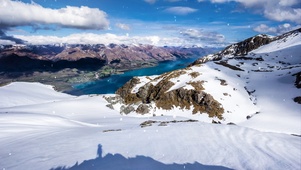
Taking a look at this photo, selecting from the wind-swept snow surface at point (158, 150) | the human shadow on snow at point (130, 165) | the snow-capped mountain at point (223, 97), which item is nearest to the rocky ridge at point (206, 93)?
the snow-capped mountain at point (223, 97)

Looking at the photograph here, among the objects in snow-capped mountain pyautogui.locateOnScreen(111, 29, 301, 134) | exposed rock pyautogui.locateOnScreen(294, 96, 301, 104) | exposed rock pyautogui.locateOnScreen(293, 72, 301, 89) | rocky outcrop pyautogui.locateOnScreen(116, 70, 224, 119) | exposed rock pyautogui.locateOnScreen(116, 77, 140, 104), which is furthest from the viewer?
exposed rock pyautogui.locateOnScreen(116, 77, 140, 104)

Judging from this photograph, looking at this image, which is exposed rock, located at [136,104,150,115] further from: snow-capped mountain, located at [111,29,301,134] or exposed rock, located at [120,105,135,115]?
exposed rock, located at [120,105,135,115]

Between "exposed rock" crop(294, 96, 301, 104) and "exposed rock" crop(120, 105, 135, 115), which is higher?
"exposed rock" crop(294, 96, 301, 104)

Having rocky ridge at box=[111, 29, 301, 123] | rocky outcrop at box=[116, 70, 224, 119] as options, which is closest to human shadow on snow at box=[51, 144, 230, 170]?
rocky ridge at box=[111, 29, 301, 123]

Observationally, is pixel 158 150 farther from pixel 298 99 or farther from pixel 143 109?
pixel 298 99

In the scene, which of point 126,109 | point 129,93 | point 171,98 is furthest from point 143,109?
point 129,93

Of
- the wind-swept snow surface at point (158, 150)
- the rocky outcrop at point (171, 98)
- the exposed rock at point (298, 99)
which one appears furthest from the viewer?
the rocky outcrop at point (171, 98)

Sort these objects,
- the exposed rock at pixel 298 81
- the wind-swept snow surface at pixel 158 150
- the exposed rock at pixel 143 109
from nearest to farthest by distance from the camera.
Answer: the wind-swept snow surface at pixel 158 150 < the exposed rock at pixel 143 109 < the exposed rock at pixel 298 81

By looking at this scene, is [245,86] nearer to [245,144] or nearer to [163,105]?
[163,105]

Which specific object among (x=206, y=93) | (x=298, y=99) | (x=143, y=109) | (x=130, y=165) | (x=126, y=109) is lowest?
(x=126, y=109)

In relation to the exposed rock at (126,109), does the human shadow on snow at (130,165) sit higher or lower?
higher

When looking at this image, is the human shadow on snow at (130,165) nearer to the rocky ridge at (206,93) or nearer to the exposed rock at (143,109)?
the rocky ridge at (206,93)

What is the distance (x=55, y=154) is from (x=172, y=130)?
33.8 ft

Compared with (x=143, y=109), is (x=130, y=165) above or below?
above
